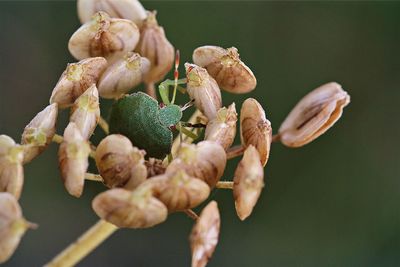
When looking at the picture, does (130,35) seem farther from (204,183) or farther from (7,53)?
(7,53)

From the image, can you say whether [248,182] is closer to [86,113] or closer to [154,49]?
[86,113]

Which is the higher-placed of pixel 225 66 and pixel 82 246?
pixel 225 66

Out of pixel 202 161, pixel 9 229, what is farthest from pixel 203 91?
pixel 9 229

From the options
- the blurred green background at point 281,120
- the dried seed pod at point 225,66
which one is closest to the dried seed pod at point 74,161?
the dried seed pod at point 225,66

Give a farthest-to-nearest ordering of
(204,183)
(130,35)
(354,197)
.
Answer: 1. (354,197)
2. (130,35)
3. (204,183)

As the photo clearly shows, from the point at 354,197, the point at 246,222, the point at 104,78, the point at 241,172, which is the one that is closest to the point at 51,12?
the point at 246,222
